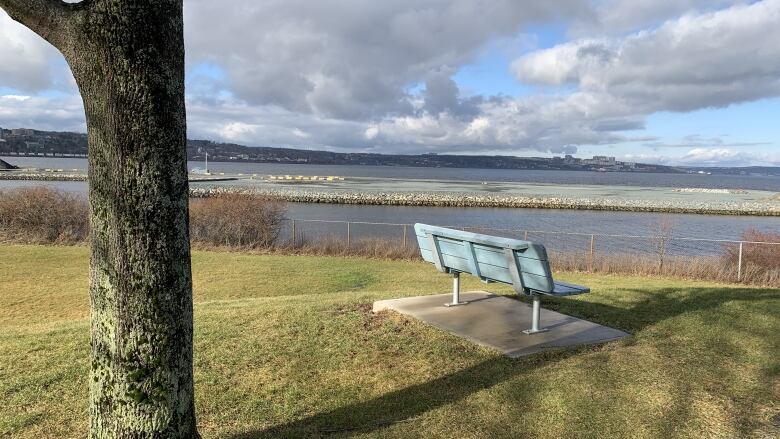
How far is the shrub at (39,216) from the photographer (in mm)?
23688

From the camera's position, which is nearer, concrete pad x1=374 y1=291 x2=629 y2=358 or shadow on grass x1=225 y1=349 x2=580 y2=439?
shadow on grass x1=225 y1=349 x2=580 y2=439

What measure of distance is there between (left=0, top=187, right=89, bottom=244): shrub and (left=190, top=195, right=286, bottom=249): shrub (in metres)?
4.53

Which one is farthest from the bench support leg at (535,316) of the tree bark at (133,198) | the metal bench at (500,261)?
the tree bark at (133,198)

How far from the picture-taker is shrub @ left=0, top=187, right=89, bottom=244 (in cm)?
2369

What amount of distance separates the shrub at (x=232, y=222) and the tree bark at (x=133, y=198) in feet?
70.5

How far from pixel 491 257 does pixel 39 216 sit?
23.3 m

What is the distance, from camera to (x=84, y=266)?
619 inches

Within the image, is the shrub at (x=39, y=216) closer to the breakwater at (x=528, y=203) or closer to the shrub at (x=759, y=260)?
the shrub at (x=759, y=260)

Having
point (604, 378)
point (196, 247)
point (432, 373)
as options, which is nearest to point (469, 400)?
point (432, 373)

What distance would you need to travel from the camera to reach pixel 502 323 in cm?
688

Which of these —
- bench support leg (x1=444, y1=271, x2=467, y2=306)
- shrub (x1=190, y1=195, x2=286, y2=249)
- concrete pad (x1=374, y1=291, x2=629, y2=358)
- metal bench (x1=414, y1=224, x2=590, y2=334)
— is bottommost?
shrub (x1=190, y1=195, x2=286, y2=249)

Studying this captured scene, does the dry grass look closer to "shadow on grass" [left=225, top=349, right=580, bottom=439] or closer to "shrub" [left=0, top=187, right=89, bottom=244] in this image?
"shrub" [left=0, top=187, right=89, bottom=244]

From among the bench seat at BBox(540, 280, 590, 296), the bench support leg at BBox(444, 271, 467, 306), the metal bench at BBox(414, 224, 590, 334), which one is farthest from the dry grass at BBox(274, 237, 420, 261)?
the bench seat at BBox(540, 280, 590, 296)

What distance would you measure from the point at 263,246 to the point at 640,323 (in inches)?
707
